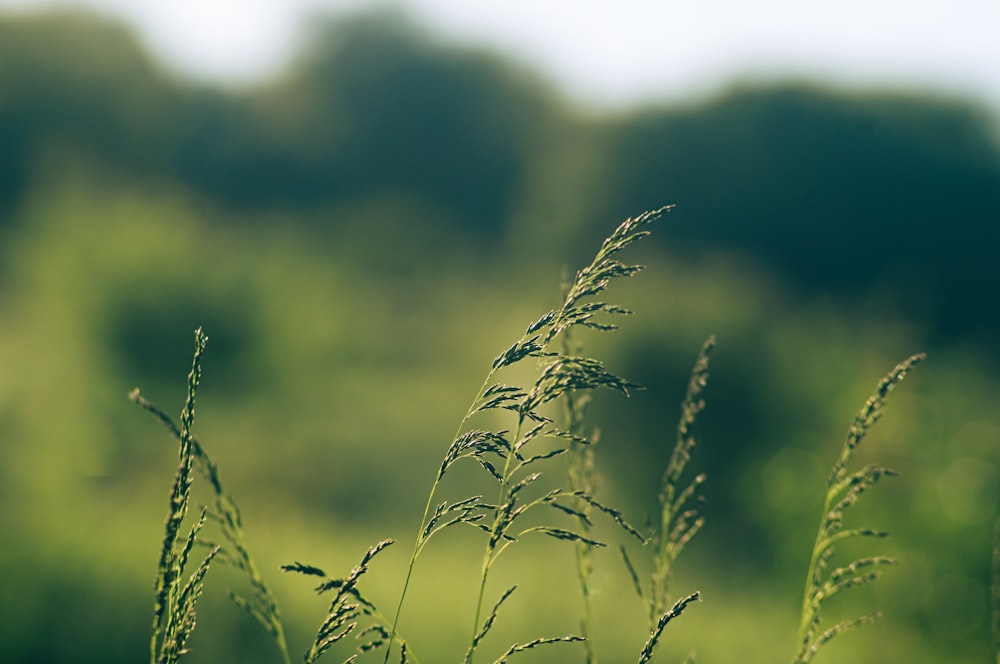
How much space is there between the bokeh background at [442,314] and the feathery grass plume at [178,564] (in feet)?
10.9

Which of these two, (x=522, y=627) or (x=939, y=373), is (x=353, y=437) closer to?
(x=522, y=627)

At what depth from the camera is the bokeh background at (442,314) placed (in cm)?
472

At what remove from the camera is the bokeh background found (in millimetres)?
4723

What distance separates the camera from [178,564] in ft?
3.13

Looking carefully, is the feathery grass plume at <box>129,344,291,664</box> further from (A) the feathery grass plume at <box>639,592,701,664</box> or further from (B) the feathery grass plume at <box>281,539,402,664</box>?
(A) the feathery grass plume at <box>639,592,701,664</box>

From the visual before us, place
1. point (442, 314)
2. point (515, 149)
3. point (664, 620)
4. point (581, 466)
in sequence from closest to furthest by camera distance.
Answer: point (664, 620)
point (581, 466)
point (442, 314)
point (515, 149)

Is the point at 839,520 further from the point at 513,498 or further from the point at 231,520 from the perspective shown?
the point at 231,520

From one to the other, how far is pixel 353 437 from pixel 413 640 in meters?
5.06

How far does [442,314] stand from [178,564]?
1533 cm

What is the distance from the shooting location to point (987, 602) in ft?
14.3

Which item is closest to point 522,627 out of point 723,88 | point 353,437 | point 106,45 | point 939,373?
point 939,373

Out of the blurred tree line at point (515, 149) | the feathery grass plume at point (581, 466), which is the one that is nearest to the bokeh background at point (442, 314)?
the blurred tree line at point (515, 149)

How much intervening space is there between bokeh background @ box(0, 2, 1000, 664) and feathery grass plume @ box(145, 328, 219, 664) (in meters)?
3.33

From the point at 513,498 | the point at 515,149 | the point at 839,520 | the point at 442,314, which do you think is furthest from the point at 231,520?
the point at 515,149
